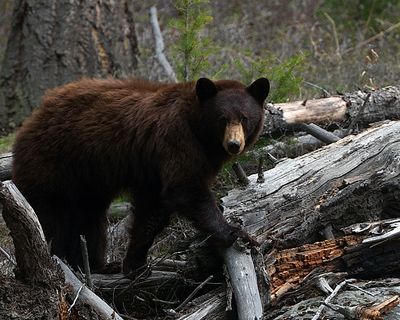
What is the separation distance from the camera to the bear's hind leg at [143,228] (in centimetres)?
642

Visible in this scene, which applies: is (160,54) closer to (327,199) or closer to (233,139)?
(327,199)

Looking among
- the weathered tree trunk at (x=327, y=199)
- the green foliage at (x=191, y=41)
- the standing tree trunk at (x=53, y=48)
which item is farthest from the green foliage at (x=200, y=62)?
the standing tree trunk at (x=53, y=48)

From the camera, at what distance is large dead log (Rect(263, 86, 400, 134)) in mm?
7746

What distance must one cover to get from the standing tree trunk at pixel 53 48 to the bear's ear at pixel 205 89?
218 inches

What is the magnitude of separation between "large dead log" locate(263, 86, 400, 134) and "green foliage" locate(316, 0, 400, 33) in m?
6.94

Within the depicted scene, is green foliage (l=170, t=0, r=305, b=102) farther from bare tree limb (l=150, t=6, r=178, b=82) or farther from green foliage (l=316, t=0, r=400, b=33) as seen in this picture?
green foliage (l=316, t=0, r=400, b=33)

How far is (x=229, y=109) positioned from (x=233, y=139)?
1.00ft

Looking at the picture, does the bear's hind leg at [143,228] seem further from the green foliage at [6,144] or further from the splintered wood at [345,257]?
the green foliage at [6,144]

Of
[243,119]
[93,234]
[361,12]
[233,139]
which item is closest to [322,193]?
[243,119]

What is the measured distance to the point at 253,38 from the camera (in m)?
15.1

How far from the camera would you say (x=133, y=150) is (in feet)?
20.5

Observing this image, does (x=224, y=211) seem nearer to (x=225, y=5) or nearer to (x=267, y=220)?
(x=267, y=220)

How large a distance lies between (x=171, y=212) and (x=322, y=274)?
1.09 metres

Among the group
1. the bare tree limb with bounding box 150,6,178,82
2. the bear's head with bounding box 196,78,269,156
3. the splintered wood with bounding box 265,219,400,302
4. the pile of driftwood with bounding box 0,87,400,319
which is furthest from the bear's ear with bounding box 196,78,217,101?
the bare tree limb with bounding box 150,6,178,82
